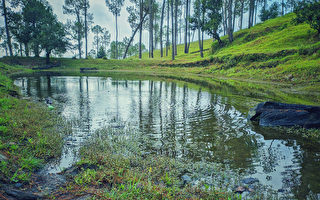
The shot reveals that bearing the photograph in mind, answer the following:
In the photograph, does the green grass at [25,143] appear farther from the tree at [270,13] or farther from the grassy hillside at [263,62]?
the tree at [270,13]

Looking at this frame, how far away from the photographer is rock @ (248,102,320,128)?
7.60 metres

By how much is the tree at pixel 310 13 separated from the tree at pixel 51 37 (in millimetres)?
50135

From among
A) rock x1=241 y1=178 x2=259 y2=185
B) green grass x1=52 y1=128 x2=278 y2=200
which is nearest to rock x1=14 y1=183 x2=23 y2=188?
green grass x1=52 y1=128 x2=278 y2=200

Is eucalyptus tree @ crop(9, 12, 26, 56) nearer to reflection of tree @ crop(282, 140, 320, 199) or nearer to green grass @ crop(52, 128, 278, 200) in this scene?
green grass @ crop(52, 128, 278, 200)

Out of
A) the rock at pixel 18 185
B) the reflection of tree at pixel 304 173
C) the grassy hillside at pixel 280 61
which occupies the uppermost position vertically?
the grassy hillside at pixel 280 61

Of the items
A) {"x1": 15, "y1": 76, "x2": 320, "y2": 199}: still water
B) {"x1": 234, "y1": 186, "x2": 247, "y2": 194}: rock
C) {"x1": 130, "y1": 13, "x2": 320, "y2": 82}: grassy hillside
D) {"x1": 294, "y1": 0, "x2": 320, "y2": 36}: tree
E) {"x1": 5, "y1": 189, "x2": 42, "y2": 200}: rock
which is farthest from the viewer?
{"x1": 294, "y1": 0, "x2": 320, "y2": 36}: tree

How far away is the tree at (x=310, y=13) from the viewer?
23.9 meters

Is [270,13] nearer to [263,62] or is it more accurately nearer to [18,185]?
[263,62]

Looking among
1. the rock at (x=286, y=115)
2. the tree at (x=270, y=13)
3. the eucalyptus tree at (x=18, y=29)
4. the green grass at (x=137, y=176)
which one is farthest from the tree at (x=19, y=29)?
the tree at (x=270, y=13)

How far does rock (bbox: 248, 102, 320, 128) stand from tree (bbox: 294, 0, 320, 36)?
22832mm

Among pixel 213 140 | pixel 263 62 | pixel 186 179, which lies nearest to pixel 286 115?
pixel 213 140

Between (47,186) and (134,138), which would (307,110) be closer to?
(134,138)

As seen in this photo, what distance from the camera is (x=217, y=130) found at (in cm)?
741

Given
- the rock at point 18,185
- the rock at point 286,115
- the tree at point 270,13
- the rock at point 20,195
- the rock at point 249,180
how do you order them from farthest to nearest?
the tree at point 270,13
the rock at point 286,115
the rock at point 249,180
the rock at point 18,185
the rock at point 20,195
